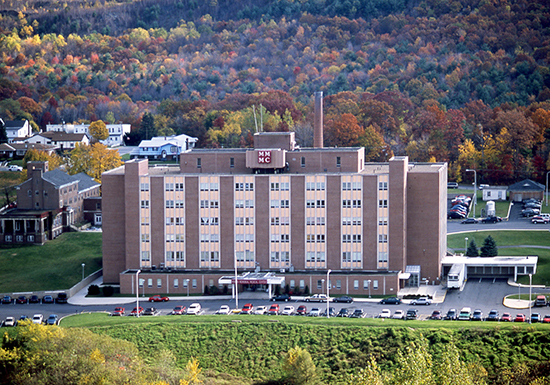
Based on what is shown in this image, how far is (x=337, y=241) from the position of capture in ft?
343

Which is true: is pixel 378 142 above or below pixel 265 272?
above

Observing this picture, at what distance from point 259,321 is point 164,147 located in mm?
99511

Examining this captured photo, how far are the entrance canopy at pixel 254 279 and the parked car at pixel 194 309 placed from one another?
5497mm

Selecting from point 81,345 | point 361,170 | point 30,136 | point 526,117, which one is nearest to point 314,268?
point 361,170

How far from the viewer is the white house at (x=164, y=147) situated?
614ft

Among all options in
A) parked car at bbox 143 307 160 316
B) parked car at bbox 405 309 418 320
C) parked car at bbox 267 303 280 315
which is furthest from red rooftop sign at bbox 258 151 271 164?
parked car at bbox 405 309 418 320

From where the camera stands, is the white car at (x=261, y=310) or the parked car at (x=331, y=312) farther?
the white car at (x=261, y=310)

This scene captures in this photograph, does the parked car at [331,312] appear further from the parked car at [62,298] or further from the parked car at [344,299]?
the parked car at [62,298]

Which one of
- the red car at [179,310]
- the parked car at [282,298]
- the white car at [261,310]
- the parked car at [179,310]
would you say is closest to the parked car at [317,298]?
the parked car at [282,298]

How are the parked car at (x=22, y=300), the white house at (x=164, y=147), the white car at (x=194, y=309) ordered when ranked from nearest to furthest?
the white car at (x=194, y=309) → the parked car at (x=22, y=300) → the white house at (x=164, y=147)

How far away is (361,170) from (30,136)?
355ft

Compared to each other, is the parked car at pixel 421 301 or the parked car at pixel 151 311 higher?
the parked car at pixel 421 301

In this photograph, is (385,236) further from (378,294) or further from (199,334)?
(199,334)

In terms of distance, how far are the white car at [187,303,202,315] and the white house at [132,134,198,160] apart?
294 feet
